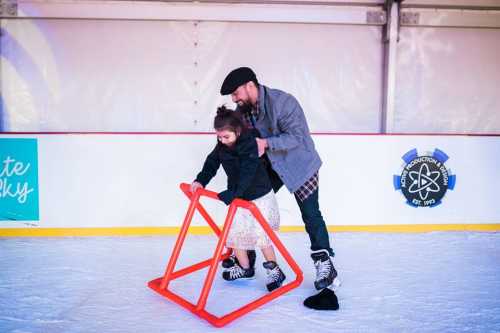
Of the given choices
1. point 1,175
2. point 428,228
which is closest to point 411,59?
point 428,228

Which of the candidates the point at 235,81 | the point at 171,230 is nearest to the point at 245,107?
the point at 235,81

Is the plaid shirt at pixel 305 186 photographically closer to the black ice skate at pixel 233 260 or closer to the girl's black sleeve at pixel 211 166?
the girl's black sleeve at pixel 211 166

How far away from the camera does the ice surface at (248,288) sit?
1.88 metres

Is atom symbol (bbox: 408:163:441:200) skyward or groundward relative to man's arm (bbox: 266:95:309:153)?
groundward

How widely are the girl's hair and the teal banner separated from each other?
227cm

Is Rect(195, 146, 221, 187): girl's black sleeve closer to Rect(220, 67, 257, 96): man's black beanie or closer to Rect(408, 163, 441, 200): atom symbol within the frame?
Rect(220, 67, 257, 96): man's black beanie

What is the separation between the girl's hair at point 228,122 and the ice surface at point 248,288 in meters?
0.89

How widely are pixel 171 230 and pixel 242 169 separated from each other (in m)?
1.84

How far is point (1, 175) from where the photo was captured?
3.40 meters

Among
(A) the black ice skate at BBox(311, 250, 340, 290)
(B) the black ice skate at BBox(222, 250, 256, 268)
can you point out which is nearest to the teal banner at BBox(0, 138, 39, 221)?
(B) the black ice skate at BBox(222, 250, 256, 268)

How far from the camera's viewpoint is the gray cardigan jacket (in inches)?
79.7

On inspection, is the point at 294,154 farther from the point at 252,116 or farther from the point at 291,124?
the point at 252,116

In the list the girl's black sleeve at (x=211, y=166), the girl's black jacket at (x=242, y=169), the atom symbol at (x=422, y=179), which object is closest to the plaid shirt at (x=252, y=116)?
the girl's black jacket at (x=242, y=169)

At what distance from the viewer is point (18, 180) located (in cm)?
340
